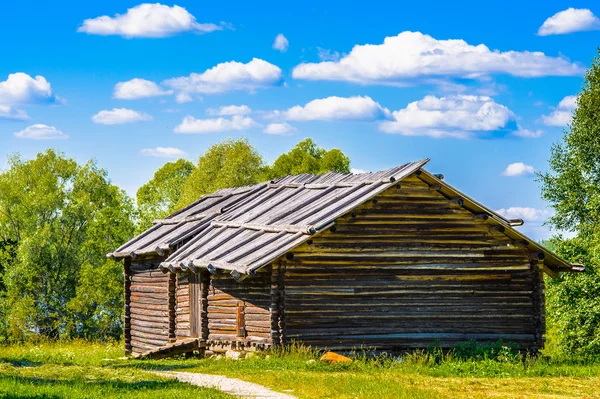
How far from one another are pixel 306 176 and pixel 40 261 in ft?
77.6

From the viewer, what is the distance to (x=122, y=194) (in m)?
56.4

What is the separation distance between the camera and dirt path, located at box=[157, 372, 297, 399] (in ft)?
57.3

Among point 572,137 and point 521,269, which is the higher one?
point 572,137

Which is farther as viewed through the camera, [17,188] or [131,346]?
[17,188]

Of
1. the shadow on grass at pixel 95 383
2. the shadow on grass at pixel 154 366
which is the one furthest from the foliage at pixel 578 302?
the shadow on grass at pixel 95 383

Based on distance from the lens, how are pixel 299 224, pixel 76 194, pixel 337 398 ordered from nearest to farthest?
pixel 337 398, pixel 299 224, pixel 76 194

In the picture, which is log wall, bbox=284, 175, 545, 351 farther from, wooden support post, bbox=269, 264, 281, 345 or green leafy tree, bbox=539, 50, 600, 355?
green leafy tree, bbox=539, 50, 600, 355

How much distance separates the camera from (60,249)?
5175cm

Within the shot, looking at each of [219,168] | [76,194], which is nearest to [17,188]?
[76,194]

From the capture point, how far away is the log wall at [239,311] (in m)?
25.2

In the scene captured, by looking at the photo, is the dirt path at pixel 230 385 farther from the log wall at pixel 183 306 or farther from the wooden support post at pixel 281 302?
the log wall at pixel 183 306

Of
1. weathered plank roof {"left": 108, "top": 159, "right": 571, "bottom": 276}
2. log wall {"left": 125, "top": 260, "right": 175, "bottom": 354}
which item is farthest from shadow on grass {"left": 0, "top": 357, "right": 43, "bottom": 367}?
log wall {"left": 125, "top": 260, "right": 175, "bottom": 354}

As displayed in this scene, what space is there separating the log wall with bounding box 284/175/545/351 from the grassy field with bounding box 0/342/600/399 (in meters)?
1.31

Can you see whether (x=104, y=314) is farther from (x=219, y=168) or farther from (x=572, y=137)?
(x=572, y=137)
